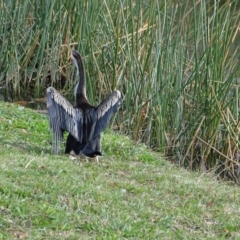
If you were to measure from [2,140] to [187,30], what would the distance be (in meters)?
2.64

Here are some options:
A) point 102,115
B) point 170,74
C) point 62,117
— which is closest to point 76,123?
point 62,117

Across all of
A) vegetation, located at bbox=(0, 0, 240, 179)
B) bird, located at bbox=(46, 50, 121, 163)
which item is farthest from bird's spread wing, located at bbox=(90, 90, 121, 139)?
vegetation, located at bbox=(0, 0, 240, 179)

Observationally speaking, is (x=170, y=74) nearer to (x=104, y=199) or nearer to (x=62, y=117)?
(x=62, y=117)

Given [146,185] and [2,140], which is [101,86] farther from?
[146,185]

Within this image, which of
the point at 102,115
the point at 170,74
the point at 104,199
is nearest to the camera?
the point at 104,199

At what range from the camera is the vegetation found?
8.16 metres

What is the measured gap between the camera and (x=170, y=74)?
27.6 ft

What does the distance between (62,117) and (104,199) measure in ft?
5.13

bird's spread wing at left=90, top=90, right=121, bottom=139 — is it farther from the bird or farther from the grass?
the grass

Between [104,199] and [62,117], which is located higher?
[62,117]

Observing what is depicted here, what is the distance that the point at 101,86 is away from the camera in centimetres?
935

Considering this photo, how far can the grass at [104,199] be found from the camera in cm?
479

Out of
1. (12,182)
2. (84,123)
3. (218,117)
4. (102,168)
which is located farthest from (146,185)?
(218,117)

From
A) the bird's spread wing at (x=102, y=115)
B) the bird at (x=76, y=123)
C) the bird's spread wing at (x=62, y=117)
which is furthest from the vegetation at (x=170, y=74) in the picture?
the bird's spread wing at (x=62, y=117)
